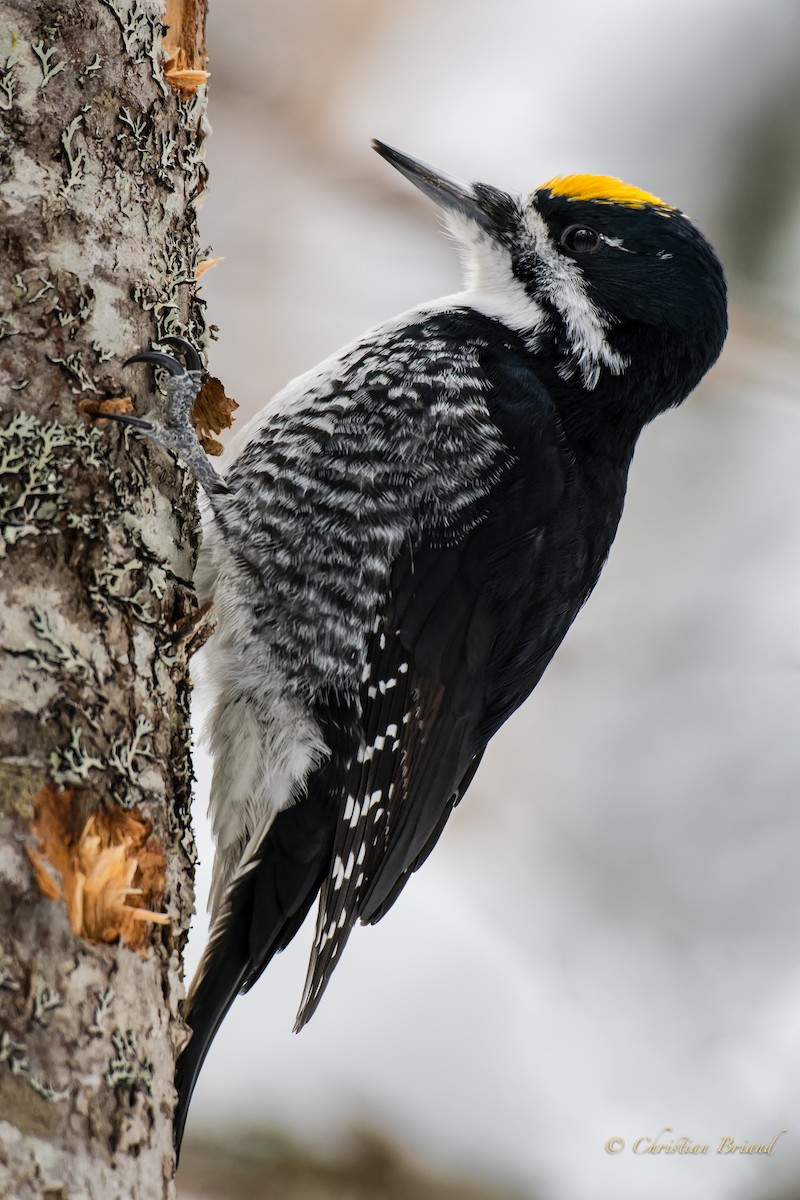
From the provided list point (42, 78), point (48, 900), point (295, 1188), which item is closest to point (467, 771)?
point (295, 1188)

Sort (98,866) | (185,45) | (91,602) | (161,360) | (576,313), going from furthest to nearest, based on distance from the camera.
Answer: (576,313) → (185,45) → (161,360) → (91,602) → (98,866)

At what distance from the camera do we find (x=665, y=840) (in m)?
3.80

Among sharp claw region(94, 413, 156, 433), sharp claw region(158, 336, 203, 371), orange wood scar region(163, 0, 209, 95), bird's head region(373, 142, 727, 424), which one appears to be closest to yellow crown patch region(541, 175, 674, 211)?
bird's head region(373, 142, 727, 424)

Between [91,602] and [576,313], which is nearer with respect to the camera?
[91,602]

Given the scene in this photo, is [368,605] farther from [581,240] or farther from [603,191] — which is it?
[603,191]

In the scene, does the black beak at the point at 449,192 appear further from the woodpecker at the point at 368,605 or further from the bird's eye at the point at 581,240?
the woodpecker at the point at 368,605

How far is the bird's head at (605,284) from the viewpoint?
2.63m

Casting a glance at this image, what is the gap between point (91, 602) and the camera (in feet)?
5.20

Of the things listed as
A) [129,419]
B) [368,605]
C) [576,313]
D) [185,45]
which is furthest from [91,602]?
[576,313]

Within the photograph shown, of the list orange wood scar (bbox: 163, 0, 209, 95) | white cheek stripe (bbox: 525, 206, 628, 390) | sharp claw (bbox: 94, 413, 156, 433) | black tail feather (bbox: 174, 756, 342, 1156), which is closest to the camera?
sharp claw (bbox: 94, 413, 156, 433)

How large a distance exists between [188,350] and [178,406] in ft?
0.35

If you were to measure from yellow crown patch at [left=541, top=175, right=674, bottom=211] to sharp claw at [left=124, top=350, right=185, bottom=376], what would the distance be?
1.26 meters

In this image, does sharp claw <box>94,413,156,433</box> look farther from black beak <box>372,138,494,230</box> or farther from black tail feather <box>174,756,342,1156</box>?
black beak <box>372,138,494,230</box>

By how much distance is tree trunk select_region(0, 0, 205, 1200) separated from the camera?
130cm
